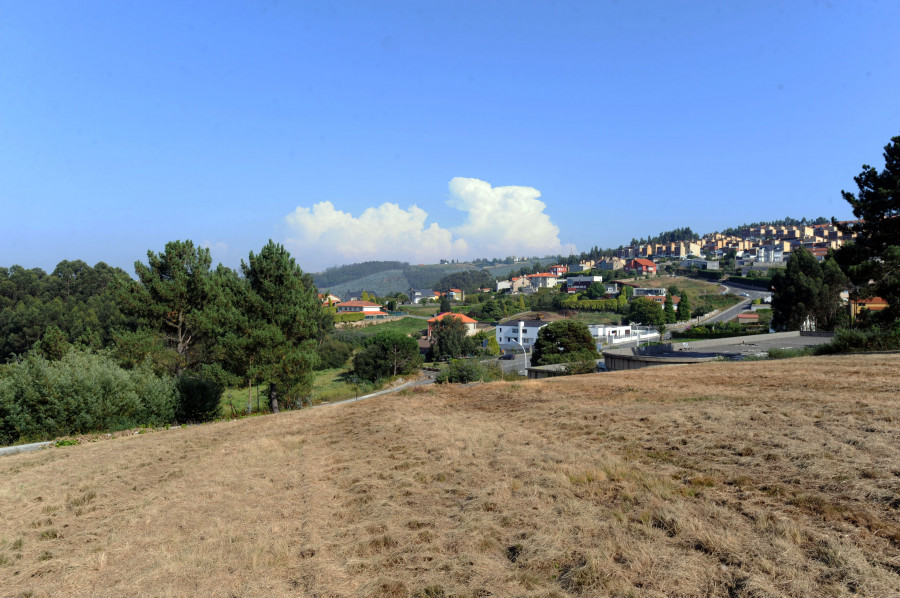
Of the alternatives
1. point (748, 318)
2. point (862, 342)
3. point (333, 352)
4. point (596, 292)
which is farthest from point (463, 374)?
point (596, 292)

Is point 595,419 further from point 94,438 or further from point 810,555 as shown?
point 94,438

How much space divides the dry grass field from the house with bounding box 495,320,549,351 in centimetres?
6023

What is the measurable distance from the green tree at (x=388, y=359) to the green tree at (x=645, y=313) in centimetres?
3944

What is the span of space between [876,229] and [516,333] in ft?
176

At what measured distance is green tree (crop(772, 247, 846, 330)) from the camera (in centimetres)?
4484

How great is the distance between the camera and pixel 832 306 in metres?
45.8

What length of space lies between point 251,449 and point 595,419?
24.4 feet

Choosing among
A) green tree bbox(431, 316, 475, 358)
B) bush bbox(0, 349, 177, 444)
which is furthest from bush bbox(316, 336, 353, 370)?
bush bbox(0, 349, 177, 444)

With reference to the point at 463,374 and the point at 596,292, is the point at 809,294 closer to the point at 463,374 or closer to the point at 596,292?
the point at 463,374

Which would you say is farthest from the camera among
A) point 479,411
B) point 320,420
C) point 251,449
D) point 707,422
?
point 320,420

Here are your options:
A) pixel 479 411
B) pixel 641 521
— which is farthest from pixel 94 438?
pixel 641 521

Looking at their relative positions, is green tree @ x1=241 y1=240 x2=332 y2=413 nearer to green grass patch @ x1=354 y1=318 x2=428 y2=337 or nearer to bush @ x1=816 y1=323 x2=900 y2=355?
bush @ x1=816 y1=323 x2=900 y2=355

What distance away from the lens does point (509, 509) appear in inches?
222

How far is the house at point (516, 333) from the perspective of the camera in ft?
233
